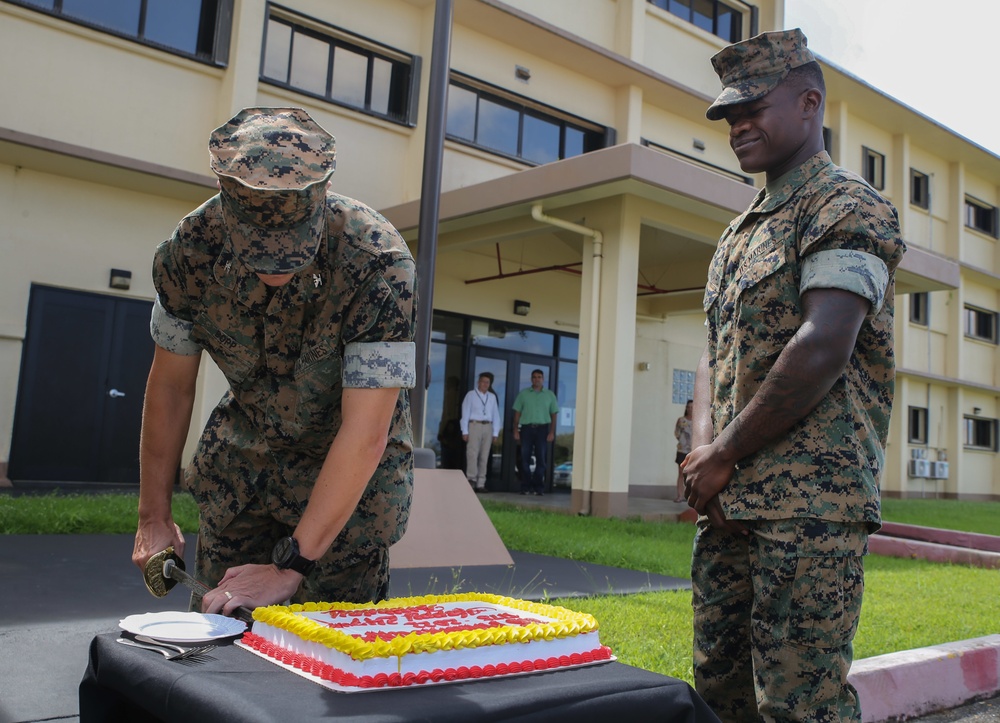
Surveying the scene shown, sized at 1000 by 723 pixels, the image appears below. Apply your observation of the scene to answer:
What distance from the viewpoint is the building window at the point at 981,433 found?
23.4m

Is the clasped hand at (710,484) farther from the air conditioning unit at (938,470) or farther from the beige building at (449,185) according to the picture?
the air conditioning unit at (938,470)

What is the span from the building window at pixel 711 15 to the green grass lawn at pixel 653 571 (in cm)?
1056

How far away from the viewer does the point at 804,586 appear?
1.86 metres

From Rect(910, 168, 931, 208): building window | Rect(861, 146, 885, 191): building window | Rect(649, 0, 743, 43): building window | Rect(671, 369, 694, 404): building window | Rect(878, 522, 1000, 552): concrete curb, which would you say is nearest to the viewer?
Rect(878, 522, 1000, 552): concrete curb

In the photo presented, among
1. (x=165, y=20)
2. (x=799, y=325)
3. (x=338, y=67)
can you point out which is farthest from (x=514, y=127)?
(x=799, y=325)

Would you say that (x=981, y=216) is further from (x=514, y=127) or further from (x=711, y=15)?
(x=514, y=127)

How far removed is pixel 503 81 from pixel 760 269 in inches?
479

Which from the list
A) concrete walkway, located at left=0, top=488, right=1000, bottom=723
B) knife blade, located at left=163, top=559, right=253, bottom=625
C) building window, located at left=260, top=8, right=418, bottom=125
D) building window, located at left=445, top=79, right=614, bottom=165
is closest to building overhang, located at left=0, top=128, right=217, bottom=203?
building window, located at left=260, top=8, right=418, bottom=125

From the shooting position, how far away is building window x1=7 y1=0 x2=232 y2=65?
9922mm

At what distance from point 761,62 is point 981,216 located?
2572 cm

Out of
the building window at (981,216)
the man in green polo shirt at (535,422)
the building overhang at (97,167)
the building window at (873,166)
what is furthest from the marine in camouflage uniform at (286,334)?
the building window at (981,216)

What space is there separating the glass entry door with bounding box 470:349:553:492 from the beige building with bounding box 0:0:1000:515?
4 centimetres

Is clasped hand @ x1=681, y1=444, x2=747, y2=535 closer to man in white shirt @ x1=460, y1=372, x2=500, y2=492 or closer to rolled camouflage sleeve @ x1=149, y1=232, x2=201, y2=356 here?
rolled camouflage sleeve @ x1=149, y1=232, x2=201, y2=356

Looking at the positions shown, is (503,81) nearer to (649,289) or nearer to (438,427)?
(649,289)
